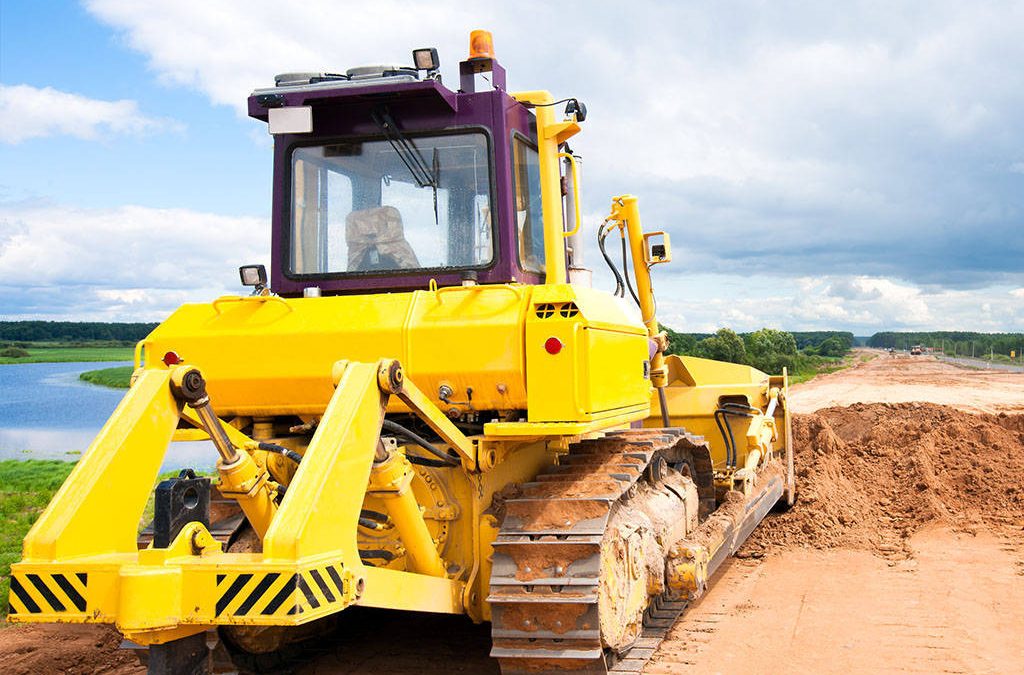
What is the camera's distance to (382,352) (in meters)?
5.37

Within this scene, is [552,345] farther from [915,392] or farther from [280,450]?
[915,392]

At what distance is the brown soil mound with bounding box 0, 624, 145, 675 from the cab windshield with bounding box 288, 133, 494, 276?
2.83 metres

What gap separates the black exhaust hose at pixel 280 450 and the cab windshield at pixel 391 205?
4.62 feet

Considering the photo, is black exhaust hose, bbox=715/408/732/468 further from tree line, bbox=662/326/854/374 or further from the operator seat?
tree line, bbox=662/326/854/374

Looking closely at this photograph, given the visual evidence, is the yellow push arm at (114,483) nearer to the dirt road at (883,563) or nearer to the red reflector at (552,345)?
the red reflector at (552,345)

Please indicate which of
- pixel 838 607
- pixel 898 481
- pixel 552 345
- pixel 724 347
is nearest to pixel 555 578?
pixel 552 345

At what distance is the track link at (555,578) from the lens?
190 inches

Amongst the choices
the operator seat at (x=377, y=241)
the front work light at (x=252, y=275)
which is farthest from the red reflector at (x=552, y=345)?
the front work light at (x=252, y=275)

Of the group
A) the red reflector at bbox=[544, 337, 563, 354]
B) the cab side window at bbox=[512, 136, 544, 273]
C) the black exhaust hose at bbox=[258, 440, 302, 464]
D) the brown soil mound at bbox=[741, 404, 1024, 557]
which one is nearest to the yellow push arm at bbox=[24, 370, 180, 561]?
the black exhaust hose at bbox=[258, 440, 302, 464]

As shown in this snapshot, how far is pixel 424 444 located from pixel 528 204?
187 centimetres

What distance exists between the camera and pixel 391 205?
6.21 meters

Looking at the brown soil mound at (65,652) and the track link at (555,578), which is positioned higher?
the track link at (555,578)

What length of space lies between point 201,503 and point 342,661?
2.51 meters

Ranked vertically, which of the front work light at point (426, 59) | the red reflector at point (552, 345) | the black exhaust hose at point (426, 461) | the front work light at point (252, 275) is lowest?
the black exhaust hose at point (426, 461)
